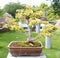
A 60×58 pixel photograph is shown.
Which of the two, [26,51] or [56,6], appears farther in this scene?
[56,6]

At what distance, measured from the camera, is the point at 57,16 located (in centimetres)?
890

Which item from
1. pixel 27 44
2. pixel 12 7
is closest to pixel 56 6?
pixel 12 7

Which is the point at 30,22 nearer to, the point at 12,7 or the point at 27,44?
the point at 27,44

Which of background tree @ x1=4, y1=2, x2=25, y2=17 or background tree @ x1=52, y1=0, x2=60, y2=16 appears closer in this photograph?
background tree @ x1=4, y1=2, x2=25, y2=17

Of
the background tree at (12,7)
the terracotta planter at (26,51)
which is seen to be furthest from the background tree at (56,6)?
the terracotta planter at (26,51)

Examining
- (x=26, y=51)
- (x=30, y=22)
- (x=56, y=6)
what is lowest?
(x=26, y=51)

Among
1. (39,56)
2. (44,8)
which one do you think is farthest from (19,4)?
(39,56)

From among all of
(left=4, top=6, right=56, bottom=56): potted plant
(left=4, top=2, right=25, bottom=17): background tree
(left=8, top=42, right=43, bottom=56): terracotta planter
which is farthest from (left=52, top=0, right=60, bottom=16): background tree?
(left=8, top=42, right=43, bottom=56): terracotta planter

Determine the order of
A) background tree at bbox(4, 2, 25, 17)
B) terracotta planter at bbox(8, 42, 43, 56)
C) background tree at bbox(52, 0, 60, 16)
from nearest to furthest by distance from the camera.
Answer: terracotta planter at bbox(8, 42, 43, 56) → background tree at bbox(4, 2, 25, 17) → background tree at bbox(52, 0, 60, 16)

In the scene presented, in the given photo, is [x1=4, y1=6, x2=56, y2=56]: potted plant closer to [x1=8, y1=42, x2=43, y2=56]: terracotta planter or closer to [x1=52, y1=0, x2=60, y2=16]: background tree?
[x1=8, y1=42, x2=43, y2=56]: terracotta planter

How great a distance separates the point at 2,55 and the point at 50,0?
6.05m

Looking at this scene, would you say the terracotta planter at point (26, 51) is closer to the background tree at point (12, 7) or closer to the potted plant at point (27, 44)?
the potted plant at point (27, 44)

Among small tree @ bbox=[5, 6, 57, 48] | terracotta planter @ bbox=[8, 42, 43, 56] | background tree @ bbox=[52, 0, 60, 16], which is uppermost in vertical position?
background tree @ bbox=[52, 0, 60, 16]

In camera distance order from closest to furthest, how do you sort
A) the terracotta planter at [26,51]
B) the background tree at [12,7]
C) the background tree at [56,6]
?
the terracotta planter at [26,51]
the background tree at [12,7]
the background tree at [56,6]
